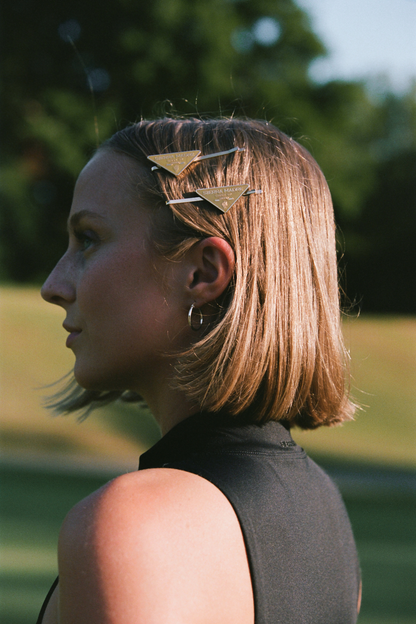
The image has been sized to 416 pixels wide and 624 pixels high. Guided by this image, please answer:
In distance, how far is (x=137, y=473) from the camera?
1.21 meters

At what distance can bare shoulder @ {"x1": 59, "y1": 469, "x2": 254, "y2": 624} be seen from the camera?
3.58 ft

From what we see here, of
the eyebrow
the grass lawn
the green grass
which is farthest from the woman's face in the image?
the green grass

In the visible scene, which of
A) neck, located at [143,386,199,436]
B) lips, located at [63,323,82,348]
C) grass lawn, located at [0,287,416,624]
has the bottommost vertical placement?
grass lawn, located at [0,287,416,624]

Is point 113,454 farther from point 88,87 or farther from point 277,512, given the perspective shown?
point 88,87

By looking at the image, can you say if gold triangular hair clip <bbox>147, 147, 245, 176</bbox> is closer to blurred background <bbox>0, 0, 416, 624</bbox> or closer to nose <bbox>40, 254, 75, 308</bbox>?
nose <bbox>40, 254, 75, 308</bbox>

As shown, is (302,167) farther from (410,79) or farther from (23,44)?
(410,79)

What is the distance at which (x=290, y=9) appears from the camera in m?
38.3

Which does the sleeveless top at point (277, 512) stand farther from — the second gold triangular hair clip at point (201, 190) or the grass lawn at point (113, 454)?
the grass lawn at point (113, 454)

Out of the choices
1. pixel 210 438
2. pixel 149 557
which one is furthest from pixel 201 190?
pixel 149 557

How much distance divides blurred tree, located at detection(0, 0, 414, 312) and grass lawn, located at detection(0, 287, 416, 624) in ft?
27.7

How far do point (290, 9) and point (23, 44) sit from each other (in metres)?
15.6

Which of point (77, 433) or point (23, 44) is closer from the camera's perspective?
point (77, 433)

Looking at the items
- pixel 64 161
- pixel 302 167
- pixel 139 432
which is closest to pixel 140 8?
pixel 64 161

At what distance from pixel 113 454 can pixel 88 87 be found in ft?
78.2
